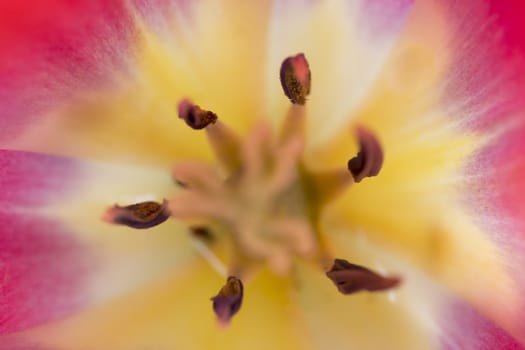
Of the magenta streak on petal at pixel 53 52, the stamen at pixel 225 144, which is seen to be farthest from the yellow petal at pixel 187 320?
the magenta streak on petal at pixel 53 52

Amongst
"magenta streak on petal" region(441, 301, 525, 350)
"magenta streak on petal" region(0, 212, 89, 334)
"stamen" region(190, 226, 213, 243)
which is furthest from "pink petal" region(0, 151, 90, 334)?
"magenta streak on petal" region(441, 301, 525, 350)

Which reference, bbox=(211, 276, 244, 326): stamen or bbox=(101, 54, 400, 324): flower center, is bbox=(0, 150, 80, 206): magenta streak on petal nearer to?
bbox=(101, 54, 400, 324): flower center

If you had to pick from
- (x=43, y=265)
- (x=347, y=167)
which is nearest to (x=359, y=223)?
(x=347, y=167)

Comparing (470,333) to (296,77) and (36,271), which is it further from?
(36,271)

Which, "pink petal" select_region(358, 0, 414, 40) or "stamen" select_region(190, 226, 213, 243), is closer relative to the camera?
"pink petal" select_region(358, 0, 414, 40)

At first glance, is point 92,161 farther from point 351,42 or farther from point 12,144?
point 351,42
